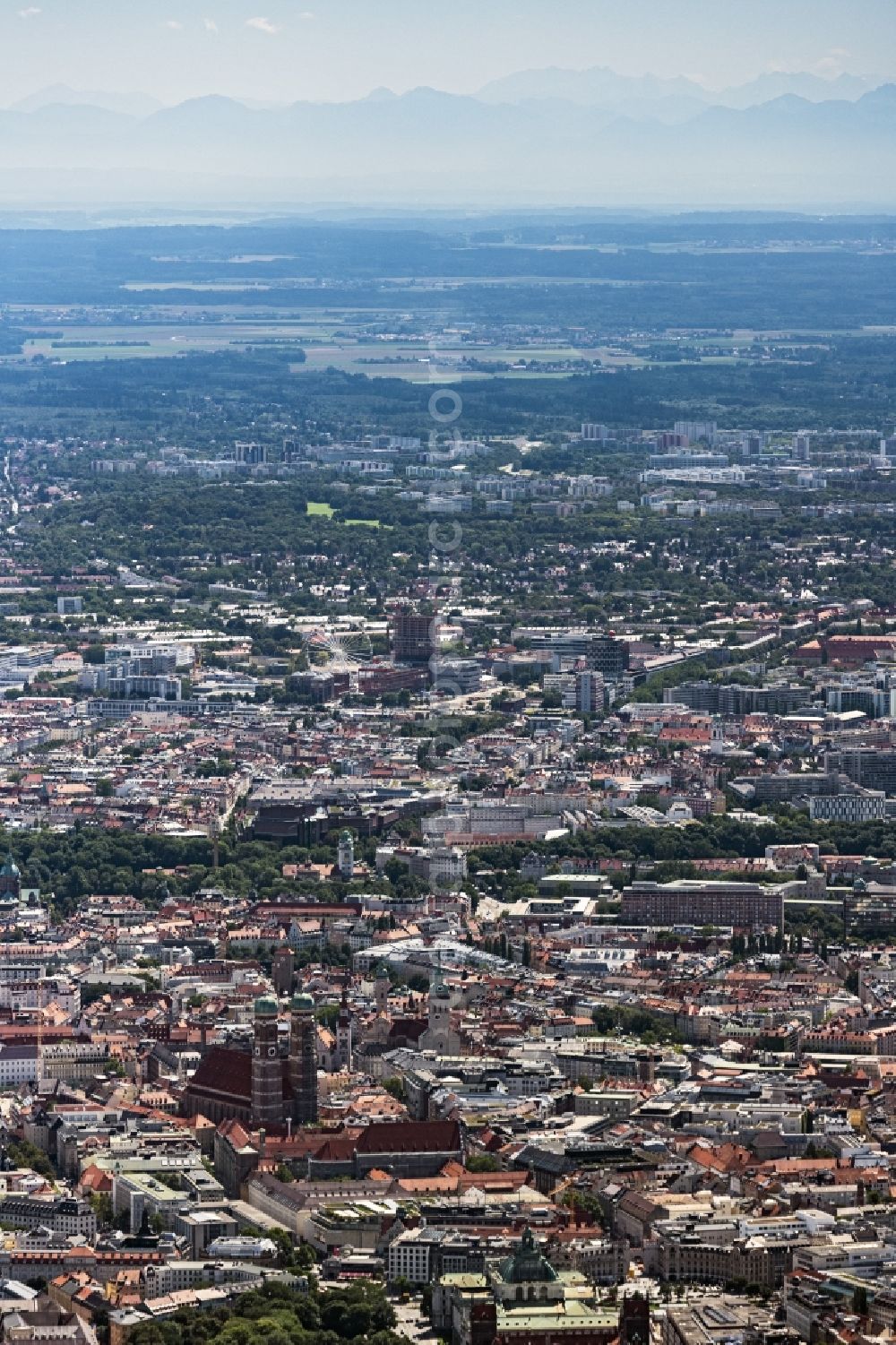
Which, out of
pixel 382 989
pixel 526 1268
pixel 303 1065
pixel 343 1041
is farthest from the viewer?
pixel 382 989

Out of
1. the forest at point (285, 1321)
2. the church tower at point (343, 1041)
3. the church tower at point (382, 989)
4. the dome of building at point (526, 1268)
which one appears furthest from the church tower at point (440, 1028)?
the dome of building at point (526, 1268)

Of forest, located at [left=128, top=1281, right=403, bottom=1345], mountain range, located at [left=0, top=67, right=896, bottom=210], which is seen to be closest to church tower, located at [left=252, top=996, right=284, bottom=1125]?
forest, located at [left=128, top=1281, right=403, bottom=1345]

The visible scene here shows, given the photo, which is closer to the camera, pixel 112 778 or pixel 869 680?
pixel 112 778

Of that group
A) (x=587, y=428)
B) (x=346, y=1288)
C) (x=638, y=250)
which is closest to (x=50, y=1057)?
(x=346, y=1288)

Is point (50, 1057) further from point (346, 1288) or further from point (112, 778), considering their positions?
point (112, 778)

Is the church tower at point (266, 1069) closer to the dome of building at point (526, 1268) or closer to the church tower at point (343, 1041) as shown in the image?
the church tower at point (343, 1041)

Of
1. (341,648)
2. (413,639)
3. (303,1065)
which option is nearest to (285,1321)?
(303,1065)

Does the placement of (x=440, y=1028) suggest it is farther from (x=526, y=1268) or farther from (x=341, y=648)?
(x=341, y=648)
